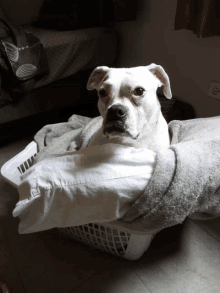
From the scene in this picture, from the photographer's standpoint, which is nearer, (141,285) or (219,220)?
(141,285)

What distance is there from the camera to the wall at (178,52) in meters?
1.43

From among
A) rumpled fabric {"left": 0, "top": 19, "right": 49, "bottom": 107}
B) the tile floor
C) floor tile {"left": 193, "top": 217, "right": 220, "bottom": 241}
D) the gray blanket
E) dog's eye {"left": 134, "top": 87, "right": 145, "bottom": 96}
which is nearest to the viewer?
the gray blanket

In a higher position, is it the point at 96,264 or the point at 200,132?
the point at 200,132

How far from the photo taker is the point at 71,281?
0.92 metres

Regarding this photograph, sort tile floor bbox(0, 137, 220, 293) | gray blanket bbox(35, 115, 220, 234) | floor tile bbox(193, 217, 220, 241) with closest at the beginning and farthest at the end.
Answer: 1. gray blanket bbox(35, 115, 220, 234)
2. tile floor bbox(0, 137, 220, 293)
3. floor tile bbox(193, 217, 220, 241)

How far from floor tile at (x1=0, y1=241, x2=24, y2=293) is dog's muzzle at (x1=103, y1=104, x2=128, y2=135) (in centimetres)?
80

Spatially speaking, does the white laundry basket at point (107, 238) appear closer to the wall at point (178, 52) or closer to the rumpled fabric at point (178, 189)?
the rumpled fabric at point (178, 189)

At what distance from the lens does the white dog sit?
2.46ft

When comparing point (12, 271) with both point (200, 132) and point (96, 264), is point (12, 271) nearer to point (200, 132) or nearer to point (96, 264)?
point (96, 264)

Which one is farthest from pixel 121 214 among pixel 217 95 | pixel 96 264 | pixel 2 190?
pixel 217 95

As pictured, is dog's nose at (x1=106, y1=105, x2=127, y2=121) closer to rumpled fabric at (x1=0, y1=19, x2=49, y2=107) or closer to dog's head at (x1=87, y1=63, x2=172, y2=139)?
dog's head at (x1=87, y1=63, x2=172, y2=139)

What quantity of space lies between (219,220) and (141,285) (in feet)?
1.78

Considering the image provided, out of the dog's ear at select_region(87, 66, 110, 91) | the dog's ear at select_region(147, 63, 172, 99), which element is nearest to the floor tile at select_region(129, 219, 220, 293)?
the dog's ear at select_region(147, 63, 172, 99)

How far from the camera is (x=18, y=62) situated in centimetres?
138
